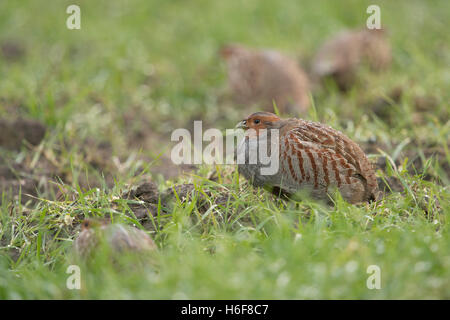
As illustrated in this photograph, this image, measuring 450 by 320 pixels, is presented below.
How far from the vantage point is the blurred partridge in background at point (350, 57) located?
6.62 m

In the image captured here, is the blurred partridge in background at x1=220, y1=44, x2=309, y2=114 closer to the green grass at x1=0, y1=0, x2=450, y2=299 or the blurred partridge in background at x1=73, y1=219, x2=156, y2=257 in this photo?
the green grass at x1=0, y1=0, x2=450, y2=299

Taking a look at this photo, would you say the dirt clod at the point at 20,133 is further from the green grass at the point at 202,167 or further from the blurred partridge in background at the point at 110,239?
the blurred partridge in background at the point at 110,239

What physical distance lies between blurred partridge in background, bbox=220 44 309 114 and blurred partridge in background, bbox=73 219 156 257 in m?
3.38

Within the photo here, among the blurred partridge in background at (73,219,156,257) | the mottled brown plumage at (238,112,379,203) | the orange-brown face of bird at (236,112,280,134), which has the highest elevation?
the orange-brown face of bird at (236,112,280,134)

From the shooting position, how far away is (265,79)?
20.4 feet

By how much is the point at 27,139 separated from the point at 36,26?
3.75 m

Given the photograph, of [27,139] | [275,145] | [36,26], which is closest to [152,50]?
[36,26]

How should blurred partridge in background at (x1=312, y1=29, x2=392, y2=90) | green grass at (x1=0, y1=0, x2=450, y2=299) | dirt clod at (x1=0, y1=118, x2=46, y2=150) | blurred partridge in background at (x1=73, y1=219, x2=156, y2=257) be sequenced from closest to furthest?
green grass at (x1=0, y1=0, x2=450, y2=299), blurred partridge in background at (x1=73, y1=219, x2=156, y2=257), dirt clod at (x1=0, y1=118, x2=46, y2=150), blurred partridge in background at (x1=312, y1=29, x2=392, y2=90)

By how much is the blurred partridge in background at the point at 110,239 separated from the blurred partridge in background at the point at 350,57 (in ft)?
14.1

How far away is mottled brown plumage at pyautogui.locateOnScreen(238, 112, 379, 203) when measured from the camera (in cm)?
328

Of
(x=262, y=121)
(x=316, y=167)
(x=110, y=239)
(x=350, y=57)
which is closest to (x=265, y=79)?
(x=350, y=57)

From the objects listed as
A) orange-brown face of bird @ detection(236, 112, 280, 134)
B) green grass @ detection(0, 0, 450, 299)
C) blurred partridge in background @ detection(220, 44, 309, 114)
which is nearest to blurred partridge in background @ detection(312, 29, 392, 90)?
green grass @ detection(0, 0, 450, 299)

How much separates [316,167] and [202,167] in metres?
0.94

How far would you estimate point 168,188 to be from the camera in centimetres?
370
